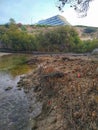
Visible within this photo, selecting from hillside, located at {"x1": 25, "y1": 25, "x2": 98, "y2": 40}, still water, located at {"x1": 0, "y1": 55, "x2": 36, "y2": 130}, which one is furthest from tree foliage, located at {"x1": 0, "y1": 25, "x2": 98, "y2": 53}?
still water, located at {"x1": 0, "y1": 55, "x2": 36, "y2": 130}

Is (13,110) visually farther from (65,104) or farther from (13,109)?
(65,104)

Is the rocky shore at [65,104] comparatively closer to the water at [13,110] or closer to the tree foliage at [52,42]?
the water at [13,110]

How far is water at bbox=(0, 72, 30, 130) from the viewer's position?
55.5 ft

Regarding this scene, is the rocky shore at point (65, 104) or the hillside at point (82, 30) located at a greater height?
the hillside at point (82, 30)

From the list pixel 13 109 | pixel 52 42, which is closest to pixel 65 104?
pixel 13 109

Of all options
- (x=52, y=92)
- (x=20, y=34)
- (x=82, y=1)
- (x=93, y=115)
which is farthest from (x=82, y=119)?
(x=20, y=34)

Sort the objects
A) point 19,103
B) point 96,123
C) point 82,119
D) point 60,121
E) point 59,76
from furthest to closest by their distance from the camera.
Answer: point 59,76 → point 19,103 → point 60,121 → point 82,119 → point 96,123

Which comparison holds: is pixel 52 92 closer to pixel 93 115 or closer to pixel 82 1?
pixel 82 1

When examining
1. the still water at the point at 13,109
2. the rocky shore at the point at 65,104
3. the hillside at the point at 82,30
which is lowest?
the still water at the point at 13,109

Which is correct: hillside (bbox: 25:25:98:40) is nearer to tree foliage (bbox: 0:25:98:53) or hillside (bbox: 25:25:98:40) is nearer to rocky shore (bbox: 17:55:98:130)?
tree foliage (bbox: 0:25:98:53)

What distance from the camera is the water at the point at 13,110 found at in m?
16.9

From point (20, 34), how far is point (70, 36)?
19076 mm

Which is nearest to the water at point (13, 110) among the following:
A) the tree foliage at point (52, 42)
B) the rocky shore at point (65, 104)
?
the rocky shore at point (65, 104)

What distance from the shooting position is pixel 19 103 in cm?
2230
